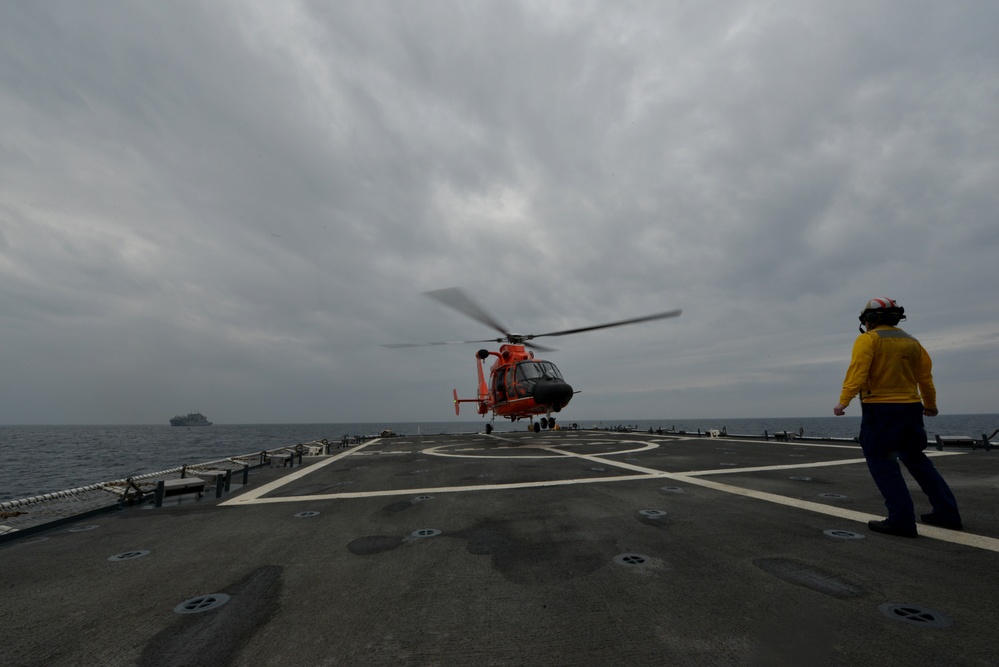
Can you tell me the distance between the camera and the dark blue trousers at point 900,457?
4441 mm

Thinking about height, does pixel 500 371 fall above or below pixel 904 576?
above

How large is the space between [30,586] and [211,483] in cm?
524

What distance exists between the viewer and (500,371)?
24938 millimetres

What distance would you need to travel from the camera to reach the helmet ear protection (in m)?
4.94

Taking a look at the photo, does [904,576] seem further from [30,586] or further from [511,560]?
[30,586]

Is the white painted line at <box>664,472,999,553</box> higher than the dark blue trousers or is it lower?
lower

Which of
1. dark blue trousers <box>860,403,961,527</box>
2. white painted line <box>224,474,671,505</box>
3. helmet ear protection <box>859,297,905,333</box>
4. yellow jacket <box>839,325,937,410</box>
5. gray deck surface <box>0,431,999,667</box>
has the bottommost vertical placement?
white painted line <box>224,474,671,505</box>

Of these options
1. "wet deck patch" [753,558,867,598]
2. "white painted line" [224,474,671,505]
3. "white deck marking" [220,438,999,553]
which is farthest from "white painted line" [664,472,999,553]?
"wet deck patch" [753,558,867,598]

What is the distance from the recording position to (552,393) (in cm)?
2062

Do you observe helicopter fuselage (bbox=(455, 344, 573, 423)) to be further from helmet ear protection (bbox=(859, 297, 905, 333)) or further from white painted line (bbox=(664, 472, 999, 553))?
helmet ear protection (bbox=(859, 297, 905, 333))

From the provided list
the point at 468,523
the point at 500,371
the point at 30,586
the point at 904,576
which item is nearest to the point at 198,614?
the point at 30,586

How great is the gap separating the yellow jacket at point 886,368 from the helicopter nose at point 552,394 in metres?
16.1

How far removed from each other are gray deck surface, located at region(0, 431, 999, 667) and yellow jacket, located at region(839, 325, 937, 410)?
5.05ft

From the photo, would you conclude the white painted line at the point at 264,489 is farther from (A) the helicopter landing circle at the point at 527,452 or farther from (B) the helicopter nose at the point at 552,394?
(B) the helicopter nose at the point at 552,394
